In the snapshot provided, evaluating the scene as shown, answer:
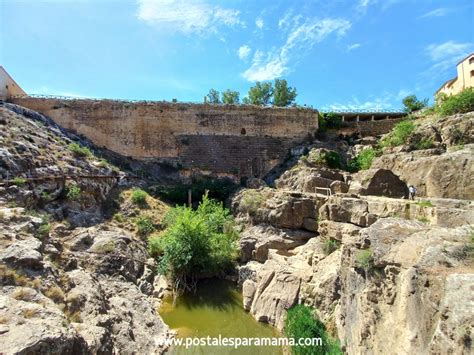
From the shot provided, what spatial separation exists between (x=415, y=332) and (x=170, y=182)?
75.8 feet

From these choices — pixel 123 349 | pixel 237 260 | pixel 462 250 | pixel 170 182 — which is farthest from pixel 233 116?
pixel 462 250

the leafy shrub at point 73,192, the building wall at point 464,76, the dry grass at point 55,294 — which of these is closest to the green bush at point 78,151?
the leafy shrub at point 73,192

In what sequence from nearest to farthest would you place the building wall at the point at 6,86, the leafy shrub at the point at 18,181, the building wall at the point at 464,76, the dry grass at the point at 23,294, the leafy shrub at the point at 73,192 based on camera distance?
1. the dry grass at the point at 23,294
2. the leafy shrub at the point at 18,181
3. the leafy shrub at the point at 73,192
4. the building wall at the point at 6,86
5. the building wall at the point at 464,76

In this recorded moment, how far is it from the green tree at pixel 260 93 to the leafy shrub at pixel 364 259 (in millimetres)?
38038

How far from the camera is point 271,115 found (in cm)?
2961

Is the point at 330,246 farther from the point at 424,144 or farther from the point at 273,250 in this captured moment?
the point at 424,144

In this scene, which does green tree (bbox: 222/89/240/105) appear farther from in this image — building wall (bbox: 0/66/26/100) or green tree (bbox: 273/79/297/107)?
A: building wall (bbox: 0/66/26/100)

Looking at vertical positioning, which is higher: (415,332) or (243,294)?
(415,332)

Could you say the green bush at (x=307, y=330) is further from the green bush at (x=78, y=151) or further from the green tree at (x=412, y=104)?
the green tree at (x=412, y=104)

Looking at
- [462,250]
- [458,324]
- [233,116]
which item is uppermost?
Answer: [233,116]

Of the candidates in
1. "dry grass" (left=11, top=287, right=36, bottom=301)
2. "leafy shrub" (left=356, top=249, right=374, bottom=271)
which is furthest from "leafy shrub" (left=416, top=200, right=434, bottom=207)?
Result: "dry grass" (left=11, top=287, right=36, bottom=301)

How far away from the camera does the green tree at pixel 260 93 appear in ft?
141

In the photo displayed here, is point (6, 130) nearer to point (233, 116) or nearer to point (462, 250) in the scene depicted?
point (233, 116)

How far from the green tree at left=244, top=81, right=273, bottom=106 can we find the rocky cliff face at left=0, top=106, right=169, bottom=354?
2572cm
